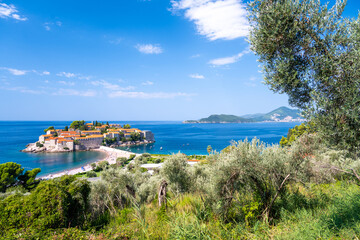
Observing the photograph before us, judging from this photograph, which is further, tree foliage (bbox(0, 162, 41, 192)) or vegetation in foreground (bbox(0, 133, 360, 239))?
tree foliage (bbox(0, 162, 41, 192))

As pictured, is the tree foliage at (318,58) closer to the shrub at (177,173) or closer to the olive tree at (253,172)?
the olive tree at (253,172)

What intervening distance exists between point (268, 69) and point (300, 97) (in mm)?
1123

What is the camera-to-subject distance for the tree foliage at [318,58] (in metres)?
4.11

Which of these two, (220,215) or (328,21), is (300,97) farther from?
(220,215)

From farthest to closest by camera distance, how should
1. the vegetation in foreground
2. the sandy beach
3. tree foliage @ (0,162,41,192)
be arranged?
the sandy beach < tree foliage @ (0,162,41,192) < the vegetation in foreground

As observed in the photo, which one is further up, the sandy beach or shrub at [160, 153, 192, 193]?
shrub at [160, 153, 192, 193]

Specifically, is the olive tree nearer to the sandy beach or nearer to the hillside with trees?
the hillside with trees

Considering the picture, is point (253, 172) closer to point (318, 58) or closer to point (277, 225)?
point (277, 225)

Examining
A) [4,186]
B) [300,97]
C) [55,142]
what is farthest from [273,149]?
[55,142]

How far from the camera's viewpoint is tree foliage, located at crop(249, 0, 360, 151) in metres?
4.11

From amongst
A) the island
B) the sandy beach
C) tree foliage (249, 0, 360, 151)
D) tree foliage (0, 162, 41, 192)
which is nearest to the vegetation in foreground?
tree foliage (249, 0, 360, 151)

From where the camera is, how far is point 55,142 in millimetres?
74062

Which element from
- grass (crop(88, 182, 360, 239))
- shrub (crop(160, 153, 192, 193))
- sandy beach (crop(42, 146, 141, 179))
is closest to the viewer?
grass (crop(88, 182, 360, 239))

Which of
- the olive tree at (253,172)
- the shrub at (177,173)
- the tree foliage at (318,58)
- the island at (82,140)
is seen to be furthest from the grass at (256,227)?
the island at (82,140)
